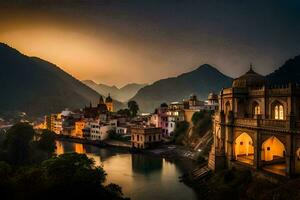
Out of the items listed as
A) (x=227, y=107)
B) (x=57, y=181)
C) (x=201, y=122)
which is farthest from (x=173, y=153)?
(x=57, y=181)

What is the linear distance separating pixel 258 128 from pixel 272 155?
5286mm

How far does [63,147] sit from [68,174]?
50.9 meters

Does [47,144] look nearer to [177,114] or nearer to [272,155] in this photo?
[177,114]

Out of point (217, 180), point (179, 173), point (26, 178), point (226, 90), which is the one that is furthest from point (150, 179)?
point (26, 178)

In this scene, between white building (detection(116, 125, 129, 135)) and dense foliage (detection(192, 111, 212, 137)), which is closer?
dense foliage (detection(192, 111, 212, 137))

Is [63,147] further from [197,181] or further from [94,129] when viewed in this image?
[197,181]

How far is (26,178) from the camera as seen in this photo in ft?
81.0

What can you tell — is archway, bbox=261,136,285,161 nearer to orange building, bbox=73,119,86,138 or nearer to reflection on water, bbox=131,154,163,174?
reflection on water, bbox=131,154,163,174

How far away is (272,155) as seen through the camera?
33.4 m

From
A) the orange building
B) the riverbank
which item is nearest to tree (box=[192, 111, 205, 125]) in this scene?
the riverbank

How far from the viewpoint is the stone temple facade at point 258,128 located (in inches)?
1070

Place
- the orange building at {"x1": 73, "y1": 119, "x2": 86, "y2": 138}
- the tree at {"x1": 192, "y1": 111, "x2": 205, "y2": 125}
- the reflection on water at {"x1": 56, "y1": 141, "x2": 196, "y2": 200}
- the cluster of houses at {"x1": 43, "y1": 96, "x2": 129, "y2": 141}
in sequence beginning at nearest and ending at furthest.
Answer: the reflection on water at {"x1": 56, "y1": 141, "x2": 196, "y2": 200}
the tree at {"x1": 192, "y1": 111, "x2": 205, "y2": 125}
the cluster of houses at {"x1": 43, "y1": 96, "x2": 129, "y2": 141}
the orange building at {"x1": 73, "y1": 119, "x2": 86, "y2": 138}

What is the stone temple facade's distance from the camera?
27188mm

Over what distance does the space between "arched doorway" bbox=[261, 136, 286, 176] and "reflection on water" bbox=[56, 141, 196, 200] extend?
8.67m
